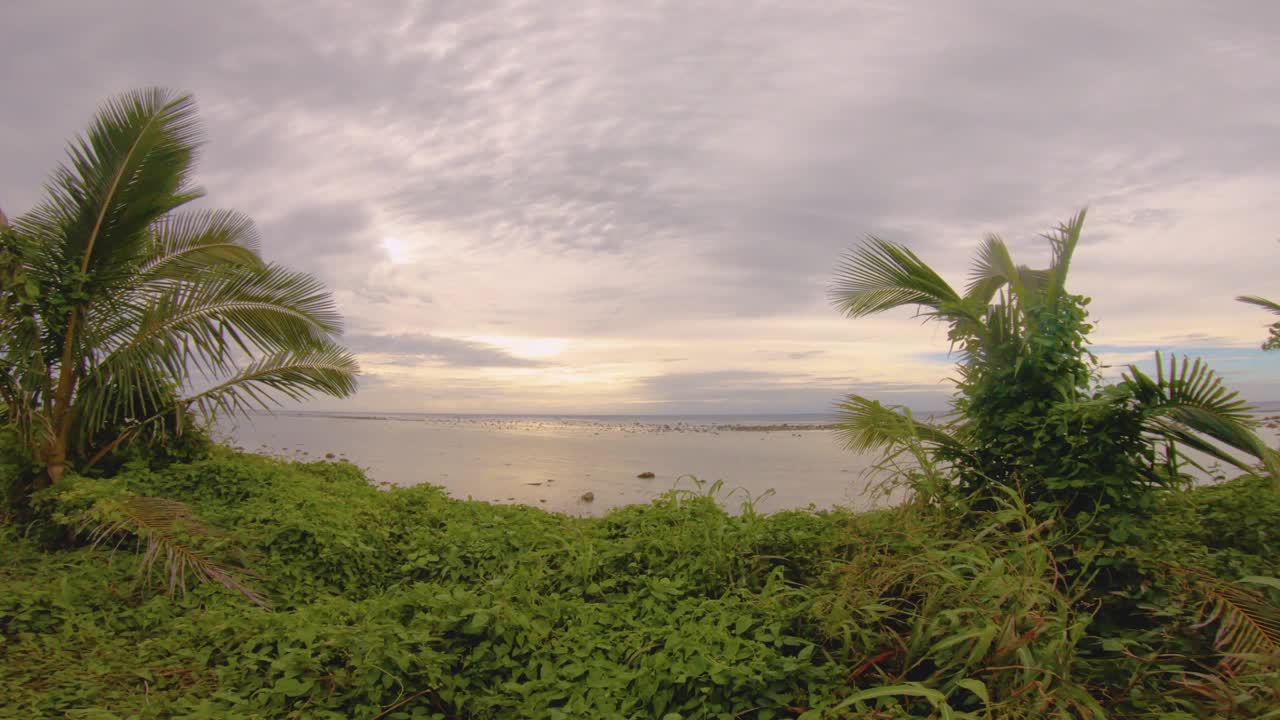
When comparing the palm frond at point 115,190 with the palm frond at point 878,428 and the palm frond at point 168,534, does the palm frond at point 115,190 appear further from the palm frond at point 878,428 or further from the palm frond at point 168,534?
the palm frond at point 878,428

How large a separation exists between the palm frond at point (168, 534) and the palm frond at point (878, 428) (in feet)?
14.0

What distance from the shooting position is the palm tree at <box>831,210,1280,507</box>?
398 cm

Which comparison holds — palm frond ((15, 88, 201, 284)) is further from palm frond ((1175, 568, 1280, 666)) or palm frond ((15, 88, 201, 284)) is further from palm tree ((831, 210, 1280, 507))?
palm frond ((1175, 568, 1280, 666))

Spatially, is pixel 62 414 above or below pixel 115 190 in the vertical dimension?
below

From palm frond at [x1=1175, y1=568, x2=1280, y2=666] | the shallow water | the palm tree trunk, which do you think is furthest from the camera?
the shallow water

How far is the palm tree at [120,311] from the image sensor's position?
6023mm

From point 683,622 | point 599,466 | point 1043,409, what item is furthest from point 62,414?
point 599,466

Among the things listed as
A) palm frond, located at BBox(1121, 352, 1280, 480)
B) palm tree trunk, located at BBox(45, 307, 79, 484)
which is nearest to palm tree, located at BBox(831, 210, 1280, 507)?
palm frond, located at BBox(1121, 352, 1280, 480)

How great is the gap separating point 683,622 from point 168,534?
386cm

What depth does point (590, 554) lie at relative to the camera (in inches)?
164

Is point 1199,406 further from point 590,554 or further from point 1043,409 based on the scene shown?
point 590,554

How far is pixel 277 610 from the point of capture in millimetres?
4602

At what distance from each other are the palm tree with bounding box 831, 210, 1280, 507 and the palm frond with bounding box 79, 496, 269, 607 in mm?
4578

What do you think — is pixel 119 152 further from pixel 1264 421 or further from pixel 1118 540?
pixel 1264 421
